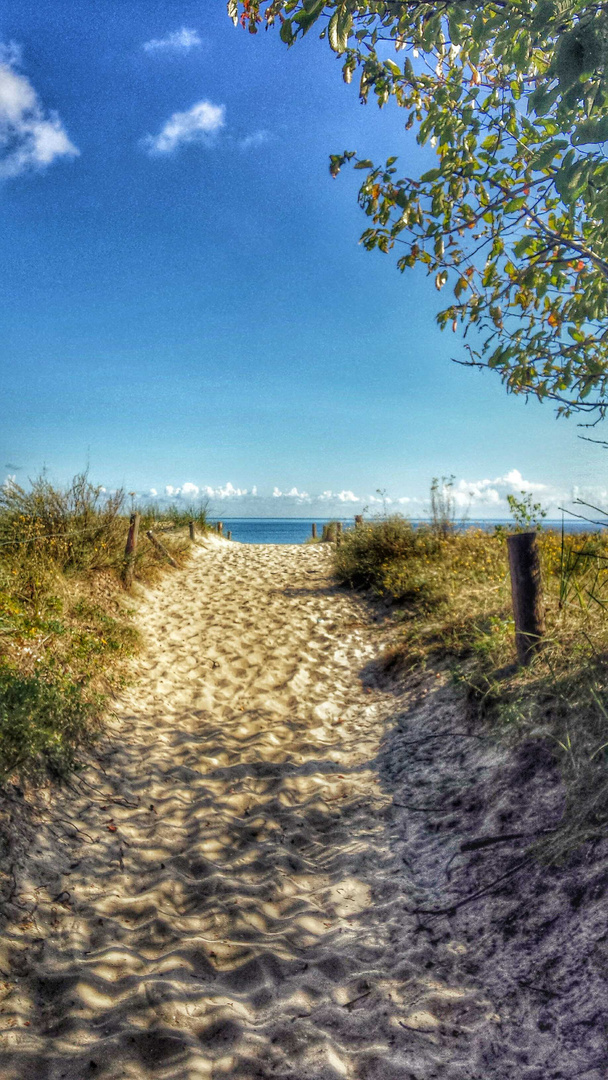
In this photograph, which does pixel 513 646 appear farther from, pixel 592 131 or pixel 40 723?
pixel 40 723

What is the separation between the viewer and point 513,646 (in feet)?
16.9

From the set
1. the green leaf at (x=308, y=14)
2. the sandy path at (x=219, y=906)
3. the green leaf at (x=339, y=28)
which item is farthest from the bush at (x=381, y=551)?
the green leaf at (x=308, y=14)

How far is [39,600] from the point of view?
627 centimetres

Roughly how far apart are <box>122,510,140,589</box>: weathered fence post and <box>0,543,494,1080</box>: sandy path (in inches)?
122

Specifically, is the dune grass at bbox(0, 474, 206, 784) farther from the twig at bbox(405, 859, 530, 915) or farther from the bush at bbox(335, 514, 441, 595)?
the bush at bbox(335, 514, 441, 595)

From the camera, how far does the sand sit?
241 centimetres

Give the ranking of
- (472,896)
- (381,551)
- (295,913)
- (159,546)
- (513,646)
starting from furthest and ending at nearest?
1. (159,546)
2. (381,551)
3. (513,646)
4. (295,913)
5. (472,896)

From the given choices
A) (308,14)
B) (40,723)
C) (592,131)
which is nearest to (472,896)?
(40,723)

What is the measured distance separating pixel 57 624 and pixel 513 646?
424 centimetres

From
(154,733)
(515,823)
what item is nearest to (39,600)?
(154,733)

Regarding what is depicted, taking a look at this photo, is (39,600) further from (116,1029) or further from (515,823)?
(515,823)

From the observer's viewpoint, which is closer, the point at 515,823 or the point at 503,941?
the point at 503,941

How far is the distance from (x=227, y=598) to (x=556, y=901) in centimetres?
815

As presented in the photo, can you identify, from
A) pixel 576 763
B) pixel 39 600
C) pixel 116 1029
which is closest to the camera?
pixel 116 1029
